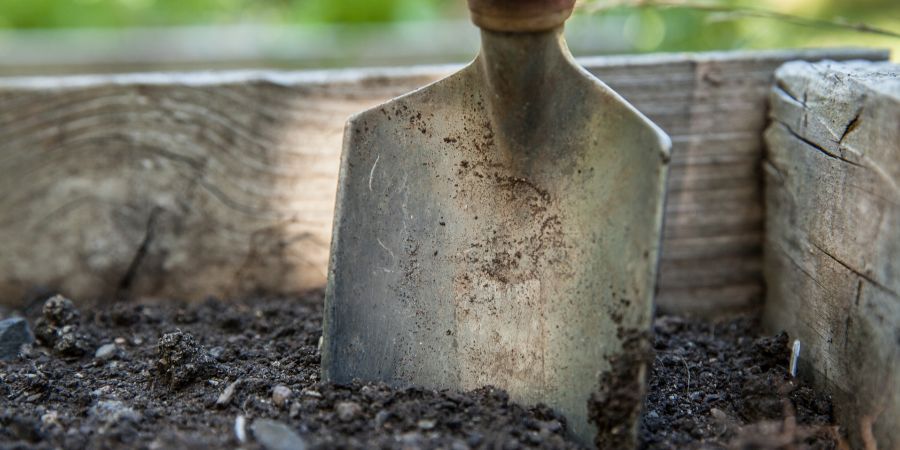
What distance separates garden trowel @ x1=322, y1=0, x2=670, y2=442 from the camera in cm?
141

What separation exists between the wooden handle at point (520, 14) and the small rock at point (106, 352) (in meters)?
0.93

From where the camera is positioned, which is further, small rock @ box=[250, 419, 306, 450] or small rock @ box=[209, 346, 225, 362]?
small rock @ box=[209, 346, 225, 362]

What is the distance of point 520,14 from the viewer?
4.57 ft

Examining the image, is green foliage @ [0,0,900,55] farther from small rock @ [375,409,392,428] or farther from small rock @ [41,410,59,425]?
small rock @ [41,410,59,425]

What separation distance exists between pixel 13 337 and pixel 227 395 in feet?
1.78

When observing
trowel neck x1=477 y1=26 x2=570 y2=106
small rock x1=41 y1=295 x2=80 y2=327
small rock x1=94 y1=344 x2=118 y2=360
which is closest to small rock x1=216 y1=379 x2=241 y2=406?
small rock x1=94 y1=344 x2=118 y2=360

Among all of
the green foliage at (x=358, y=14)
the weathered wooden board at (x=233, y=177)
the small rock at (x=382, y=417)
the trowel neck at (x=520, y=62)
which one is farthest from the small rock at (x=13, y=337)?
the green foliage at (x=358, y=14)

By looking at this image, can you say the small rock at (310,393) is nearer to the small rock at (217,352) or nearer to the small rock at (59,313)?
the small rock at (217,352)

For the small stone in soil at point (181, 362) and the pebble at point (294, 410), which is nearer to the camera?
the pebble at point (294, 410)

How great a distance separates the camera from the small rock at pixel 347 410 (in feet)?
4.50

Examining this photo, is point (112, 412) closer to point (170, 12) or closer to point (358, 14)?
point (358, 14)

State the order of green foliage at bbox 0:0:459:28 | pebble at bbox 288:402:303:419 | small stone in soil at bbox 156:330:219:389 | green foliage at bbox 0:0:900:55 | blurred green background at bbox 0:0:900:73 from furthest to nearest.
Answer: green foliage at bbox 0:0:459:28, green foliage at bbox 0:0:900:55, blurred green background at bbox 0:0:900:73, small stone in soil at bbox 156:330:219:389, pebble at bbox 288:402:303:419

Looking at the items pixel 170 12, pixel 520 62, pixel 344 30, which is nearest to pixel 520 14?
pixel 520 62

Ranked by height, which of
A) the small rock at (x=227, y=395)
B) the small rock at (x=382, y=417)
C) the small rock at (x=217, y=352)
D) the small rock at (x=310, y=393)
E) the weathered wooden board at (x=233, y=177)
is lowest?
the small rock at (x=217, y=352)
